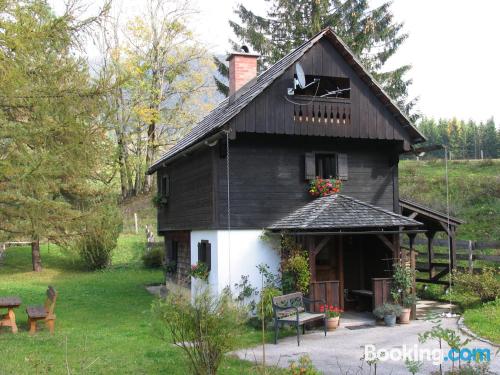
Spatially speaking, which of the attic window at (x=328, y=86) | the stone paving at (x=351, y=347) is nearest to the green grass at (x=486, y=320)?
the stone paving at (x=351, y=347)

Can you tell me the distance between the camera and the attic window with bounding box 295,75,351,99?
51.3 feet

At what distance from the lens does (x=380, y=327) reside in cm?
1275

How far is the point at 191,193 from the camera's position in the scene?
1659 centimetres

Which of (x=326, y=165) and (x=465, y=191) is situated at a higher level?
(x=326, y=165)

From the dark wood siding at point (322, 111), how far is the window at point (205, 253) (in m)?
3.47

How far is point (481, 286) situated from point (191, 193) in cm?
872

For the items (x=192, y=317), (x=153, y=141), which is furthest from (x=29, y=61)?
(x=153, y=141)

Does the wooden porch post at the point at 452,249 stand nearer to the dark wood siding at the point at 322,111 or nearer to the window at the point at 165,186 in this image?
the dark wood siding at the point at 322,111

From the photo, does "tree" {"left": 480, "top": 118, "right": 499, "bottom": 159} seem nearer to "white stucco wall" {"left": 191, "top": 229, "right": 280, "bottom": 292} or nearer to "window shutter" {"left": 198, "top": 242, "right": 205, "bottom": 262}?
"window shutter" {"left": 198, "top": 242, "right": 205, "bottom": 262}

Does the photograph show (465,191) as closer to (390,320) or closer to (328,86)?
(328,86)

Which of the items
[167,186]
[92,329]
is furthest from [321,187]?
[92,329]

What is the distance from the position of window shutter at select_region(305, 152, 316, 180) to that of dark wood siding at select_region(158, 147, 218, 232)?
269 cm

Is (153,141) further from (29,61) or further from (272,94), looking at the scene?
(29,61)

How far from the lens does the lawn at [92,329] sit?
865cm
